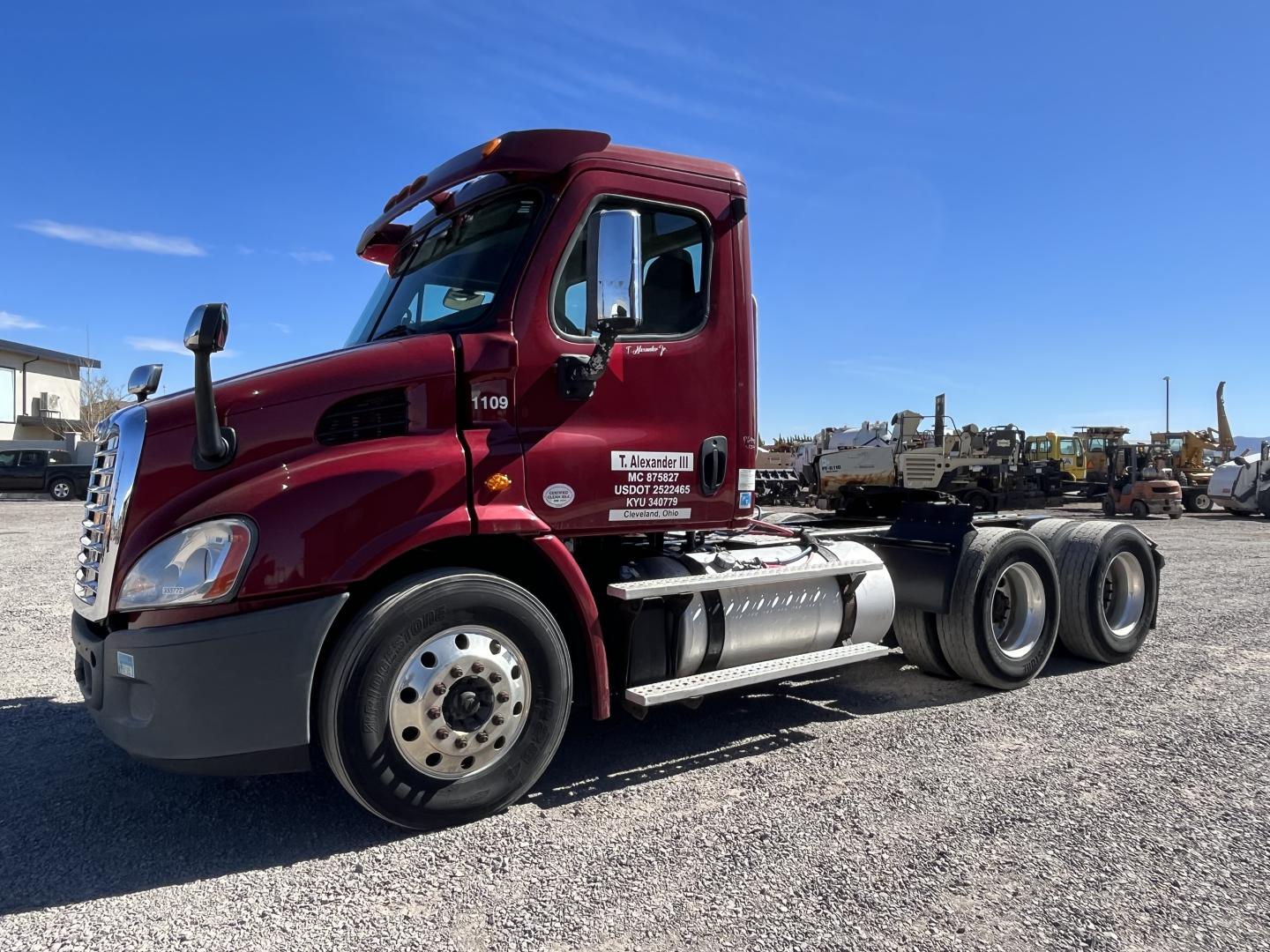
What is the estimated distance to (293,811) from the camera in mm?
3869

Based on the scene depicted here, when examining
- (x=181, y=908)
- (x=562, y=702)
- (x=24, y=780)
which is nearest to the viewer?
(x=181, y=908)

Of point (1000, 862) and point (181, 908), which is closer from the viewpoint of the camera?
point (181, 908)

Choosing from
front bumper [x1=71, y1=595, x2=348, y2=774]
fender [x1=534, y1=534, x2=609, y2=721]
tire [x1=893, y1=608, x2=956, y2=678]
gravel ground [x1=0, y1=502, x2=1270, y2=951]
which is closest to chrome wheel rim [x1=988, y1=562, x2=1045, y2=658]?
tire [x1=893, y1=608, x2=956, y2=678]

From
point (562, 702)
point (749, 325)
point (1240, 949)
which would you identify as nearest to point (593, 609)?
point (562, 702)

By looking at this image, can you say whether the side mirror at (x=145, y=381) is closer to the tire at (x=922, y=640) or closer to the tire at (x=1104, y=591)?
the tire at (x=922, y=640)

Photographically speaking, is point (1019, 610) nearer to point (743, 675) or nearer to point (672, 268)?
point (743, 675)

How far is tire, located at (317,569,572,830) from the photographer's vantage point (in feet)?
11.1

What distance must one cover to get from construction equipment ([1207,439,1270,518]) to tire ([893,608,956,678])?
26677 mm

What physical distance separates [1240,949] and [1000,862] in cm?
76

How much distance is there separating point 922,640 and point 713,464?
7.91ft

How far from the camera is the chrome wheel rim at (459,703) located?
3.50 metres

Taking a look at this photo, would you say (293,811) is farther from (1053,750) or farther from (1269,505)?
(1269,505)

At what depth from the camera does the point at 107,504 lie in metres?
3.50

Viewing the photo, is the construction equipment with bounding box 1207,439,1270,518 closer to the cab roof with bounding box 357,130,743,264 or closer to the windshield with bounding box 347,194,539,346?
the cab roof with bounding box 357,130,743,264
